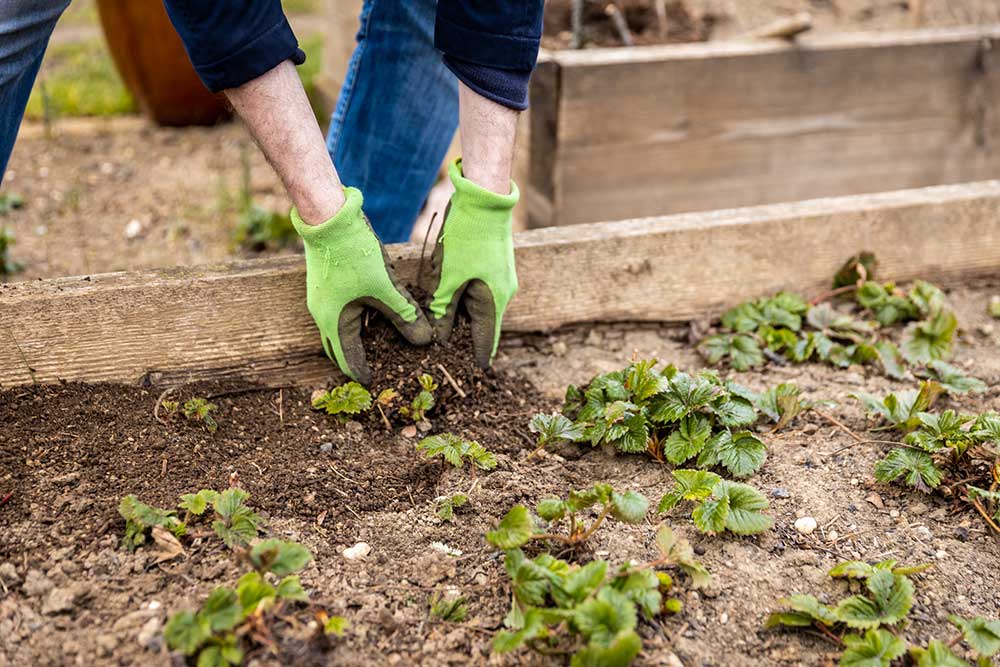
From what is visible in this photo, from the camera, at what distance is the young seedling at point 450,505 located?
1611 millimetres

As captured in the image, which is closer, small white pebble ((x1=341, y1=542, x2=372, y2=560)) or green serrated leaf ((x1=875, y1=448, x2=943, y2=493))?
small white pebble ((x1=341, y1=542, x2=372, y2=560))

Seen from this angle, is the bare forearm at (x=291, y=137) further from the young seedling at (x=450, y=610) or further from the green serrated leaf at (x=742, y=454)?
the green serrated leaf at (x=742, y=454)

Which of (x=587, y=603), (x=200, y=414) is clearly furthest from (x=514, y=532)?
(x=200, y=414)

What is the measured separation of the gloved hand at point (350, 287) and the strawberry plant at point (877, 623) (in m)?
0.87

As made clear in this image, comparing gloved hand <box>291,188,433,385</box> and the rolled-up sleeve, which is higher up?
the rolled-up sleeve

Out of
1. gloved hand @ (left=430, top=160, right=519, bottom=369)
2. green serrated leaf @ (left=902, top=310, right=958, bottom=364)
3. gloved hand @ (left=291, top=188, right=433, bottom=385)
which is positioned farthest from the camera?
green serrated leaf @ (left=902, top=310, right=958, bottom=364)

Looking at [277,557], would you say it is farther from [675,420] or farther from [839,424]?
[839,424]

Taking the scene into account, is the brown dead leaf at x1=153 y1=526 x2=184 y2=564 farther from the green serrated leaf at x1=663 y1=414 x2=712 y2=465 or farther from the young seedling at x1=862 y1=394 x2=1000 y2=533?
the young seedling at x1=862 y1=394 x2=1000 y2=533

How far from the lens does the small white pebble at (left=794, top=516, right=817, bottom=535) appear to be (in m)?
1.65

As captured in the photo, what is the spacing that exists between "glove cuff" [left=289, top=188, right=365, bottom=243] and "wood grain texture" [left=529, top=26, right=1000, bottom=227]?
113cm

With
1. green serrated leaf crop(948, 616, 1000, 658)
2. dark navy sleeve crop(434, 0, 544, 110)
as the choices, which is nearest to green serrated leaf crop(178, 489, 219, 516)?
dark navy sleeve crop(434, 0, 544, 110)

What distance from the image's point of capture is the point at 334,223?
172 centimetres

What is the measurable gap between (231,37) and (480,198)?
21.5 inches

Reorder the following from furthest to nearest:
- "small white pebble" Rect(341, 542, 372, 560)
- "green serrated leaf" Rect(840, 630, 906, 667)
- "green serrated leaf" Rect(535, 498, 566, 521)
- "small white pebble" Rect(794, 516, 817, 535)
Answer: "small white pebble" Rect(794, 516, 817, 535), "small white pebble" Rect(341, 542, 372, 560), "green serrated leaf" Rect(535, 498, 566, 521), "green serrated leaf" Rect(840, 630, 906, 667)
